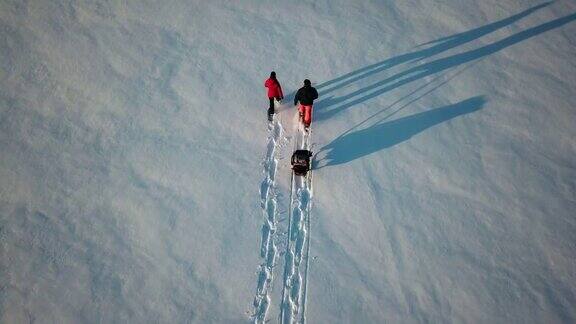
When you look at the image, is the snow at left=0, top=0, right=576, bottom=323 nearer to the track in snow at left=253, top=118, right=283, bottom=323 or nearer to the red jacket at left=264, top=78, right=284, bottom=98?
the track in snow at left=253, top=118, right=283, bottom=323

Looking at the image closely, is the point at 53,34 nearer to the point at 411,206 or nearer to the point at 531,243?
the point at 411,206

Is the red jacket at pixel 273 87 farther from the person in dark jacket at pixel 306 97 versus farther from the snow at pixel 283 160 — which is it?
the snow at pixel 283 160

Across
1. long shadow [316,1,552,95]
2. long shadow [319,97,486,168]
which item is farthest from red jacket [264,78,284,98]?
long shadow [319,97,486,168]

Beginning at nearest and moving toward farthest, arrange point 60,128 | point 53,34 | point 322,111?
1. point 60,128
2. point 322,111
3. point 53,34

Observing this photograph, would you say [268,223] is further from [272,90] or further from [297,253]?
[272,90]

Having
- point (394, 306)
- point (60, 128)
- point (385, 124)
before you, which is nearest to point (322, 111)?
point (385, 124)

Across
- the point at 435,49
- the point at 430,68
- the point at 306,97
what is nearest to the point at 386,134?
the point at 306,97

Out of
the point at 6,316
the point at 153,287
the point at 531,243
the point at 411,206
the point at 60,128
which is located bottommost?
the point at 6,316
